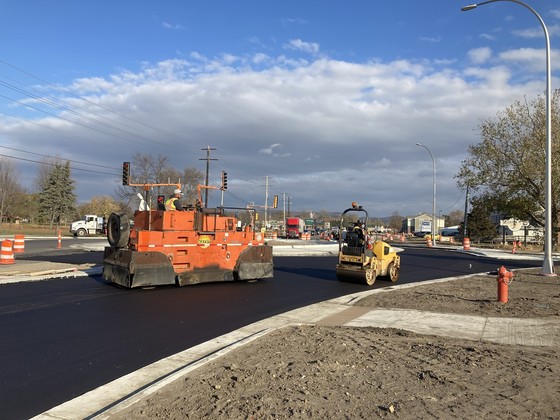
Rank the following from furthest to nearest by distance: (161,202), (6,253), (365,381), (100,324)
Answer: (6,253) < (161,202) < (100,324) < (365,381)

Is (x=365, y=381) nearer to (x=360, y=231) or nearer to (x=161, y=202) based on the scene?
(x=360, y=231)

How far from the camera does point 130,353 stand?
21.1 feet

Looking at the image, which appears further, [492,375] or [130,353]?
[130,353]

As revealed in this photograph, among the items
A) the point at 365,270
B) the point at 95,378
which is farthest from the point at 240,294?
the point at 95,378

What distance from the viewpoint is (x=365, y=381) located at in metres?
4.95

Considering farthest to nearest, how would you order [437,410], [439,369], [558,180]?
1. [558,180]
2. [439,369]
3. [437,410]

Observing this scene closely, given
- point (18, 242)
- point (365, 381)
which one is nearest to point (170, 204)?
point (365, 381)

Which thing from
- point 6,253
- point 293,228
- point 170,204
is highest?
point 170,204

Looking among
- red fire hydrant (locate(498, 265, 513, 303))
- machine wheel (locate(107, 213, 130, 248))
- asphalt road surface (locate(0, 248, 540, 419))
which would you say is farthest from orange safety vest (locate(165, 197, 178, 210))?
red fire hydrant (locate(498, 265, 513, 303))

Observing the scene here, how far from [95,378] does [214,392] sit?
66.9 inches

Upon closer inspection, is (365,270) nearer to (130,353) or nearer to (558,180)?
(130,353)

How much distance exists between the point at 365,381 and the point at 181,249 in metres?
8.68

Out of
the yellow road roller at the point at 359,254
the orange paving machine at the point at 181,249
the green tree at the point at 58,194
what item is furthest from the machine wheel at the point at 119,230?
the green tree at the point at 58,194

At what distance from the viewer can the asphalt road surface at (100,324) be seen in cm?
529
